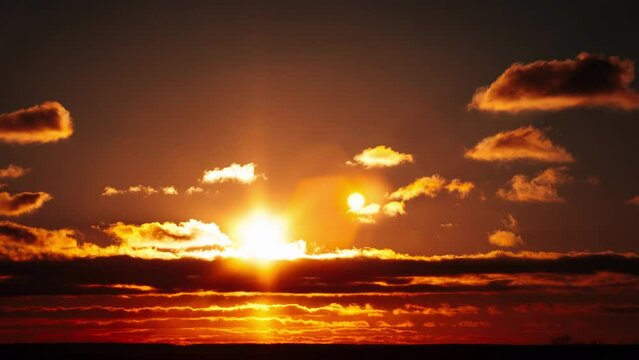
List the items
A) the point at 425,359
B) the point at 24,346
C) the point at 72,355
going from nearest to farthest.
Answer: the point at 425,359
the point at 72,355
the point at 24,346

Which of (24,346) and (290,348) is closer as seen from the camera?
(290,348)

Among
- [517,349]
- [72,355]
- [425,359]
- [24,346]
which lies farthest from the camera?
[24,346]

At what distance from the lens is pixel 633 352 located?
400 feet

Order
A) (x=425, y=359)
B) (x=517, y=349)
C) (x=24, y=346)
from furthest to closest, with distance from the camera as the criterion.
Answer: (x=24, y=346) → (x=517, y=349) → (x=425, y=359)

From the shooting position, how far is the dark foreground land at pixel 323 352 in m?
112

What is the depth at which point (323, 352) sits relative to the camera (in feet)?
384

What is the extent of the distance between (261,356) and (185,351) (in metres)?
18.2

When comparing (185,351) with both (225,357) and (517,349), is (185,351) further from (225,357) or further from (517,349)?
(517,349)

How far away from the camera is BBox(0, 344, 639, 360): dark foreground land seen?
112m

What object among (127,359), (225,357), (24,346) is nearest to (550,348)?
(225,357)

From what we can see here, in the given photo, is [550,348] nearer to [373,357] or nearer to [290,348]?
[373,357]

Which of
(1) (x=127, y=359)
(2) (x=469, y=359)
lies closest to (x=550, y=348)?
(2) (x=469, y=359)

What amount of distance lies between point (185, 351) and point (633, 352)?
231ft

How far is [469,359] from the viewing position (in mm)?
111375
